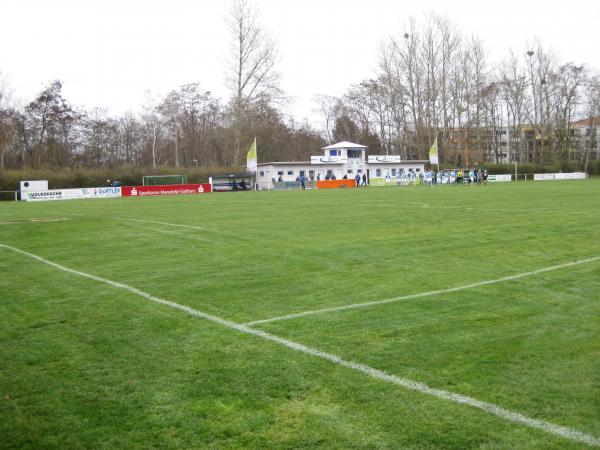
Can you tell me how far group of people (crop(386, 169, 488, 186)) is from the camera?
6575 cm

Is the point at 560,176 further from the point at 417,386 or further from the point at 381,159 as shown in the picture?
the point at 417,386

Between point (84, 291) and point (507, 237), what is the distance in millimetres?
9827

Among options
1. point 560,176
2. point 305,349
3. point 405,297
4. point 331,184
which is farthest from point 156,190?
point 560,176

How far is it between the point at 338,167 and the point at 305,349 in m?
73.3

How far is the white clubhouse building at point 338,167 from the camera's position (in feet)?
243

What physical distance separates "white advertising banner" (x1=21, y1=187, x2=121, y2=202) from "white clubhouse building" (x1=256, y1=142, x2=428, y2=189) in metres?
21.4

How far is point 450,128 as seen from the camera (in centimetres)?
9619

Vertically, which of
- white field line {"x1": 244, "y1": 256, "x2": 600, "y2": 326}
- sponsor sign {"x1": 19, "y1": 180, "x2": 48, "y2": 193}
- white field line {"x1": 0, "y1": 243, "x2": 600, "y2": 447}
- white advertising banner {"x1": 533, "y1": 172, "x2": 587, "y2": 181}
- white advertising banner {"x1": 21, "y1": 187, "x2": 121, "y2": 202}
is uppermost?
sponsor sign {"x1": 19, "y1": 180, "x2": 48, "y2": 193}

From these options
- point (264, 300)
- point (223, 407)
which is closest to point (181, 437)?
point (223, 407)

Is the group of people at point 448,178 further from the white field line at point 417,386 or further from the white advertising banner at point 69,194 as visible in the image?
the white field line at point 417,386

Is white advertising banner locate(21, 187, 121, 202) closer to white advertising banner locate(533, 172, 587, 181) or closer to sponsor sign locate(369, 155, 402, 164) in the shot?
sponsor sign locate(369, 155, 402, 164)

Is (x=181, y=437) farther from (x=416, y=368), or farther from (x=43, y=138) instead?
(x=43, y=138)

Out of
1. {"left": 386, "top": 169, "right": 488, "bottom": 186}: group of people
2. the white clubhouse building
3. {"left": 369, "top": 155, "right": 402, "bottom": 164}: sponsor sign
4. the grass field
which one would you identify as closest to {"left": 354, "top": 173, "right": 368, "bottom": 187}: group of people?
the white clubhouse building

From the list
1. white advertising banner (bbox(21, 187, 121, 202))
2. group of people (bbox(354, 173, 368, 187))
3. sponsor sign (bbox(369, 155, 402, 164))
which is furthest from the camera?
sponsor sign (bbox(369, 155, 402, 164))
